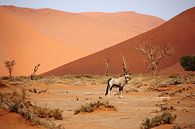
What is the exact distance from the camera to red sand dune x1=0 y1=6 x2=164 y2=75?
117 metres

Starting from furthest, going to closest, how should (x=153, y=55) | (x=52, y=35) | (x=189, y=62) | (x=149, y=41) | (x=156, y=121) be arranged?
1. (x=52, y=35)
2. (x=149, y=41)
3. (x=189, y=62)
4. (x=153, y=55)
5. (x=156, y=121)

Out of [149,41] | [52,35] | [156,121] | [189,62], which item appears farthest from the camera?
[52,35]

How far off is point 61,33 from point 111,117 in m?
132

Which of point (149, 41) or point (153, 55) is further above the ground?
point (149, 41)

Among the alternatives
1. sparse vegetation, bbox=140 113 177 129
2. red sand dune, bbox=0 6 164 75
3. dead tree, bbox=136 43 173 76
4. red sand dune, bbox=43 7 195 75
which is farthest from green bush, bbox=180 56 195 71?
sparse vegetation, bbox=140 113 177 129

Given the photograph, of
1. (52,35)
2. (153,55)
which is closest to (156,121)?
(153,55)

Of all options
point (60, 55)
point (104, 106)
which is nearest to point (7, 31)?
point (60, 55)

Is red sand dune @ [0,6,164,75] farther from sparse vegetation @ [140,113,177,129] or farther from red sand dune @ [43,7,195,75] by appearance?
sparse vegetation @ [140,113,177,129]

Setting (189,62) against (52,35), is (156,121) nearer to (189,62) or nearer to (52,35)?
(189,62)

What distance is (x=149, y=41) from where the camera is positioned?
9525 centimetres

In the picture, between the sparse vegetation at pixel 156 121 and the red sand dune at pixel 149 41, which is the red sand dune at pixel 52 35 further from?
the sparse vegetation at pixel 156 121

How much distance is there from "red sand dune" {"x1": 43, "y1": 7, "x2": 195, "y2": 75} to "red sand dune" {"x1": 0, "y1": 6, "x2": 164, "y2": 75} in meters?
14.2

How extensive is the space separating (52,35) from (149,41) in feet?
168

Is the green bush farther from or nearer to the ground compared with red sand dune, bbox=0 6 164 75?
nearer to the ground
